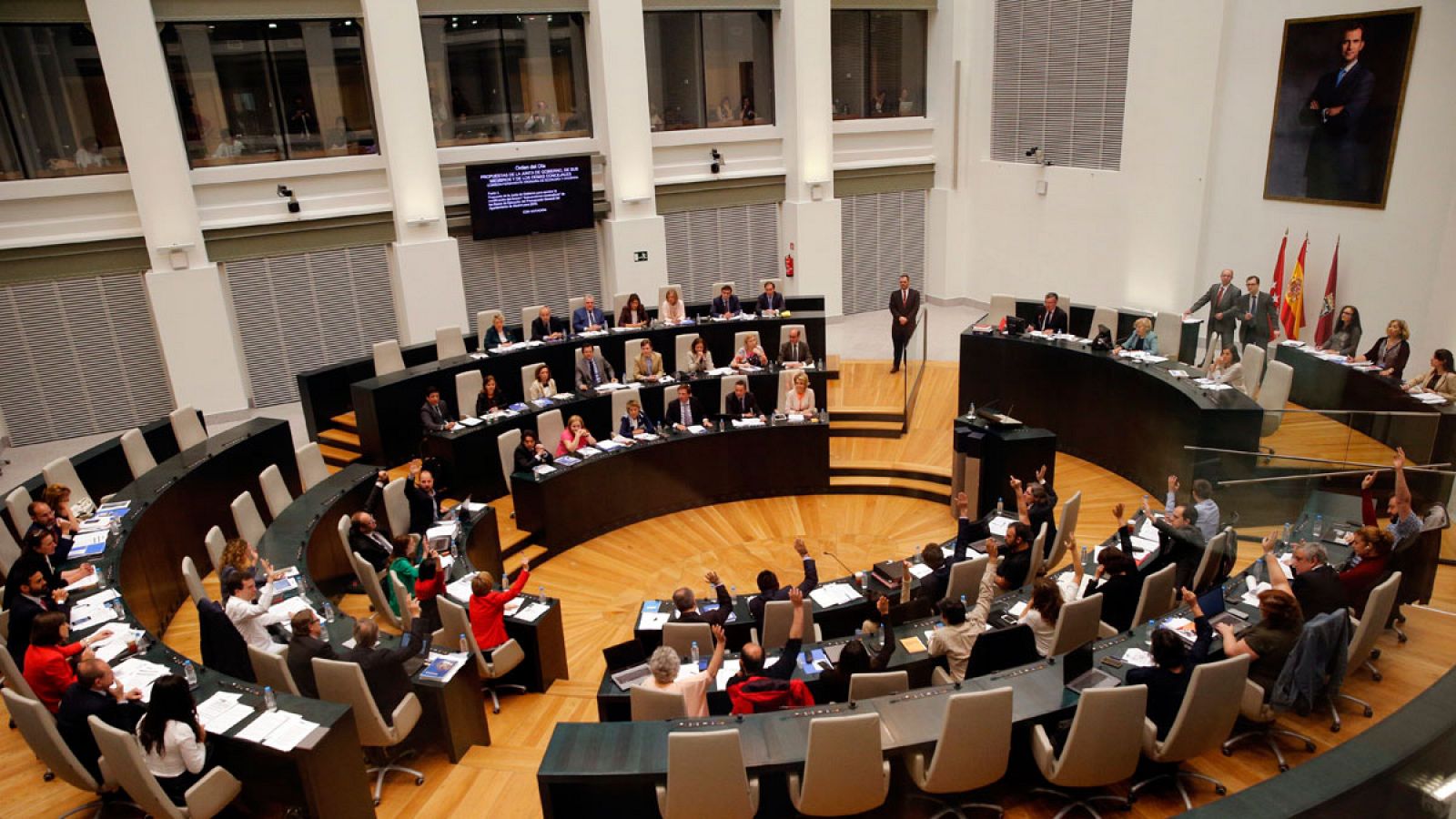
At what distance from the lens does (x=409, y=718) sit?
19.7ft

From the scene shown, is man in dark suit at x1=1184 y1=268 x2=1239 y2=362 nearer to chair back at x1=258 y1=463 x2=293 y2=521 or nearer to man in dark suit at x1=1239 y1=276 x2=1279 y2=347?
man in dark suit at x1=1239 y1=276 x2=1279 y2=347

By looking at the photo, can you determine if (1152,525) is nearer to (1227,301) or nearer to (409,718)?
(1227,301)

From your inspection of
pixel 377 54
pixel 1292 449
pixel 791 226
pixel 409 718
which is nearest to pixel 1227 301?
pixel 1292 449

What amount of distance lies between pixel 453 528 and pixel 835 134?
11.4 m

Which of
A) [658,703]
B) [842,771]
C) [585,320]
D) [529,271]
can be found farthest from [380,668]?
[529,271]

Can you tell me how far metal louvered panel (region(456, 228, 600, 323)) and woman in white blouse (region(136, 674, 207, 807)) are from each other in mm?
10412

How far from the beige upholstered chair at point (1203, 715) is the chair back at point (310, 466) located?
7.96 m

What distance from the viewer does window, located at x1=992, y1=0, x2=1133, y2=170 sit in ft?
47.1

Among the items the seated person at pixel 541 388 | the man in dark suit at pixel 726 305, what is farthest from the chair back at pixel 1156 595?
the man in dark suit at pixel 726 305

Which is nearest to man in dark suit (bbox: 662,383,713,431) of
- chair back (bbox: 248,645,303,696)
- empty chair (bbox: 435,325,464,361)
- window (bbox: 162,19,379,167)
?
empty chair (bbox: 435,325,464,361)

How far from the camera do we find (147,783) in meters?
4.82

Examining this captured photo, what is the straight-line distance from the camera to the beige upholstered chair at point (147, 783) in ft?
15.6

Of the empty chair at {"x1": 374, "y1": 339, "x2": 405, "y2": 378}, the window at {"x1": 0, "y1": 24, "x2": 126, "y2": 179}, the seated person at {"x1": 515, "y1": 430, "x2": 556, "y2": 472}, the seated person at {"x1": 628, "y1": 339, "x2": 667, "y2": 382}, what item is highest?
the window at {"x1": 0, "y1": 24, "x2": 126, "y2": 179}

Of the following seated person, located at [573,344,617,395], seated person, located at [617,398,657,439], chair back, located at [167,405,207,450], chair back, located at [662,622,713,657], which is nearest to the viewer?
chair back, located at [662,622,713,657]
